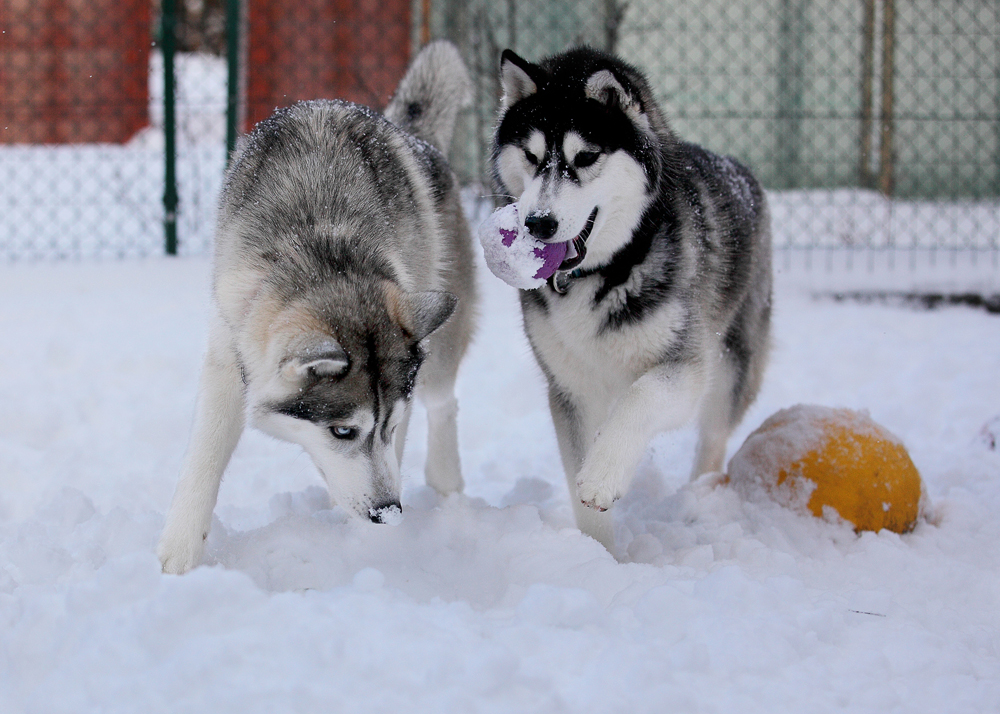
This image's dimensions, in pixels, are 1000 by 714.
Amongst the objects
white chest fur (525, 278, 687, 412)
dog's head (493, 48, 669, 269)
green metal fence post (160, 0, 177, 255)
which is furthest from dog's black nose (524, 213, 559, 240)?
green metal fence post (160, 0, 177, 255)

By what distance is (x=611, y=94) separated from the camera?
96.4 inches

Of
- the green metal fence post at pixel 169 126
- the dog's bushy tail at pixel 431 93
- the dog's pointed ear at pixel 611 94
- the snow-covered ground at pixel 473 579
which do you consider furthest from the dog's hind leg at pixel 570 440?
the green metal fence post at pixel 169 126

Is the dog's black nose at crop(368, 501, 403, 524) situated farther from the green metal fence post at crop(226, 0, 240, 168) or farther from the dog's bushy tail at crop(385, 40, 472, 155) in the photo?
→ the green metal fence post at crop(226, 0, 240, 168)

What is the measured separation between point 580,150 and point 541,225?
0.88 feet

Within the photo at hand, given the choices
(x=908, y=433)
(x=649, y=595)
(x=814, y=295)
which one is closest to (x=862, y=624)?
(x=649, y=595)

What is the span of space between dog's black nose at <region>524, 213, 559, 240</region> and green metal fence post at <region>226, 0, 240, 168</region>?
4.10m

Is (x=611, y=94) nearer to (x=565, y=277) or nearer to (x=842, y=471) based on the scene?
(x=565, y=277)

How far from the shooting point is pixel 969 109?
8.58 meters

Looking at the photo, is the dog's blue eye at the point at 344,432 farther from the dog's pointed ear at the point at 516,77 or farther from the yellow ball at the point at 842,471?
the yellow ball at the point at 842,471

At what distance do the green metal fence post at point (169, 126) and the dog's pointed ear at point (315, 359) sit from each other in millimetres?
4351

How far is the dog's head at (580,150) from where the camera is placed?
2363mm

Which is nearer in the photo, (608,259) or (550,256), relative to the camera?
(550,256)

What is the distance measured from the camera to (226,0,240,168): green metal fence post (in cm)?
588

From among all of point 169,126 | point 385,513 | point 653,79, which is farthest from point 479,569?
point 653,79
